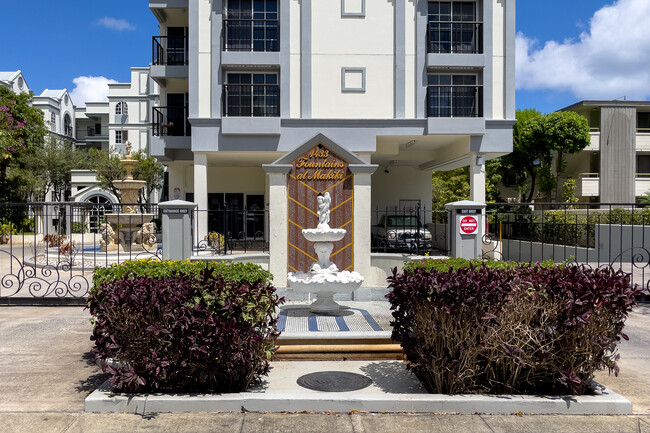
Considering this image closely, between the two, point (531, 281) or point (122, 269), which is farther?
point (122, 269)

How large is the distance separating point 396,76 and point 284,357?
1693cm

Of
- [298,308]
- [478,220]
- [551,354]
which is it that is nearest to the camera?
[551,354]

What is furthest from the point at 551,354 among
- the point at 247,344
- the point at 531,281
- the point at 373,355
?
the point at 247,344

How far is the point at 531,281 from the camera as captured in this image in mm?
5871

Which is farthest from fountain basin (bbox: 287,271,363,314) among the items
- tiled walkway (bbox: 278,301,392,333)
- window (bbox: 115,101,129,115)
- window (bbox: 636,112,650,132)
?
window (bbox: 115,101,129,115)

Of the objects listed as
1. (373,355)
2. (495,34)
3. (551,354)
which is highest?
(495,34)

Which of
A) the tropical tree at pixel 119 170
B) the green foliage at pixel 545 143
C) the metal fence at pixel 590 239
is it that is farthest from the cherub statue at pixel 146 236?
the green foliage at pixel 545 143

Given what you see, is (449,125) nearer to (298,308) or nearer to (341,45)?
(341,45)

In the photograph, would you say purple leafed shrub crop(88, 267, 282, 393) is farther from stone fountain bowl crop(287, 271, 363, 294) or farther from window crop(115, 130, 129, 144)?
window crop(115, 130, 129, 144)

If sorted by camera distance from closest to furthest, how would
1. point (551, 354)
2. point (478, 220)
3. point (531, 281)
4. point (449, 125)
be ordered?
point (551, 354)
point (531, 281)
point (478, 220)
point (449, 125)

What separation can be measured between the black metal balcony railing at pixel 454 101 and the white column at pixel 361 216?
11.3 m

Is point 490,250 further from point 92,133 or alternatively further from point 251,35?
point 92,133

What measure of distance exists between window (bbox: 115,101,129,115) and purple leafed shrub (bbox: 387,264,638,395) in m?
48.3

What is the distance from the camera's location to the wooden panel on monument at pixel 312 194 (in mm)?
11828
